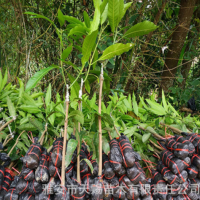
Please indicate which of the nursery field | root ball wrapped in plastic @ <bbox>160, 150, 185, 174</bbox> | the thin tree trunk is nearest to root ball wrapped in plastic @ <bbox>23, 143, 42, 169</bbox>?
the nursery field

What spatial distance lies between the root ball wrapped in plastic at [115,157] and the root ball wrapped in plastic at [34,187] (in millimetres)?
275

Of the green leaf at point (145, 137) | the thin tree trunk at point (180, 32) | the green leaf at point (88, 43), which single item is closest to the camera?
the green leaf at point (88, 43)

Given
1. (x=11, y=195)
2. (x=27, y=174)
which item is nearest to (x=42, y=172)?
(x=27, y=174)

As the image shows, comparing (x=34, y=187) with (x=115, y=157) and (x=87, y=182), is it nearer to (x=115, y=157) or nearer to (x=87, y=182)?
(x=87, y=182)

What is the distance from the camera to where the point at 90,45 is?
1.90ft

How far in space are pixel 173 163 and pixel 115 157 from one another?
0.85 feet

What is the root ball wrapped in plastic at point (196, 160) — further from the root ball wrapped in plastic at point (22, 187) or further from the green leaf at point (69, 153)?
the root ball wrapped in plastic at point (22, 187)

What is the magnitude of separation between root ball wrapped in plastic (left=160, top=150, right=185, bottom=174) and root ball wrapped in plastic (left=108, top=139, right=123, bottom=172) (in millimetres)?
232

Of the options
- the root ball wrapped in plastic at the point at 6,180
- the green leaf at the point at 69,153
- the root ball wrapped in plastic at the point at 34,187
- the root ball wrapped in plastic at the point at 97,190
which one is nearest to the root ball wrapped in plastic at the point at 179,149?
the root ball wrapped in plastic at the point at 97,190

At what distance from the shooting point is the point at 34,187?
0.61 meters

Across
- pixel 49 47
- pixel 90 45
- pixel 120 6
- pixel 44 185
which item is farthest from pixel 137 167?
pixel 49 47

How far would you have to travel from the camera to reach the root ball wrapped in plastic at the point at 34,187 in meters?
0.61

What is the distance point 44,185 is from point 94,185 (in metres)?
0.18

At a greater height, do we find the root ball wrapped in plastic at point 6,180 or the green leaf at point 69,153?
the green leaf at point 69,153
